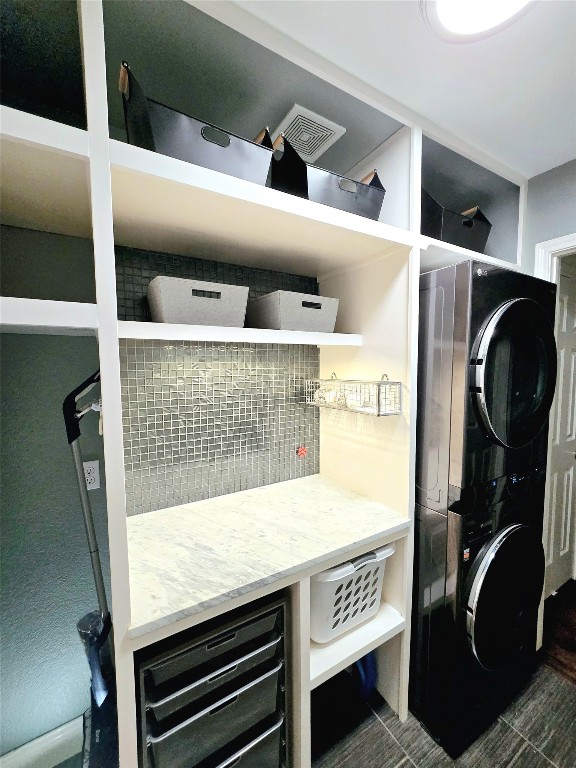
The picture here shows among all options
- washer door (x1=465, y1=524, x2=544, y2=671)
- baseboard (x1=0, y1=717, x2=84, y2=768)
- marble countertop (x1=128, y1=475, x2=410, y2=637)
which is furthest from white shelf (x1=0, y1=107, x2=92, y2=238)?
baseboard (x1=0, y1=717, x2=84, y2=768)

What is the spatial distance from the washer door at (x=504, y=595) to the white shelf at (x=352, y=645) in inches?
11.8

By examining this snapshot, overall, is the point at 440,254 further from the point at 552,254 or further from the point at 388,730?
the point at 388,730

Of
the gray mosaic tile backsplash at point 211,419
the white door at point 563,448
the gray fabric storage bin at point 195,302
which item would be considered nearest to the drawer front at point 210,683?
the gray mosaic tile backsplash at point 211,419

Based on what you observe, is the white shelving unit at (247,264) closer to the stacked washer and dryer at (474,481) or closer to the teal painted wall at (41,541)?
the stacked washer and dryer at (474,481)

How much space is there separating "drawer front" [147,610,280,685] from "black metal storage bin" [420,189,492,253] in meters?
1.66

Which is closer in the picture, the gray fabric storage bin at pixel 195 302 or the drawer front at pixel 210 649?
the drawer front at pixel 210 649

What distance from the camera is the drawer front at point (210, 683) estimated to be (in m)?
0.86

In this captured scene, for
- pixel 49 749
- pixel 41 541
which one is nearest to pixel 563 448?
pixel 41 541

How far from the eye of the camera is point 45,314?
0.65 m

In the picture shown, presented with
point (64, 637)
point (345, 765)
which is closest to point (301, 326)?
point (64, 637)

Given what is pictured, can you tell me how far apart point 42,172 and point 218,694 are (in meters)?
1.51

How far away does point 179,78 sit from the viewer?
1.06m

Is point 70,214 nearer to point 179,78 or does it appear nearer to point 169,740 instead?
point 179,78

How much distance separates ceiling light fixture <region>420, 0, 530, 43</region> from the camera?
2.79 feet
